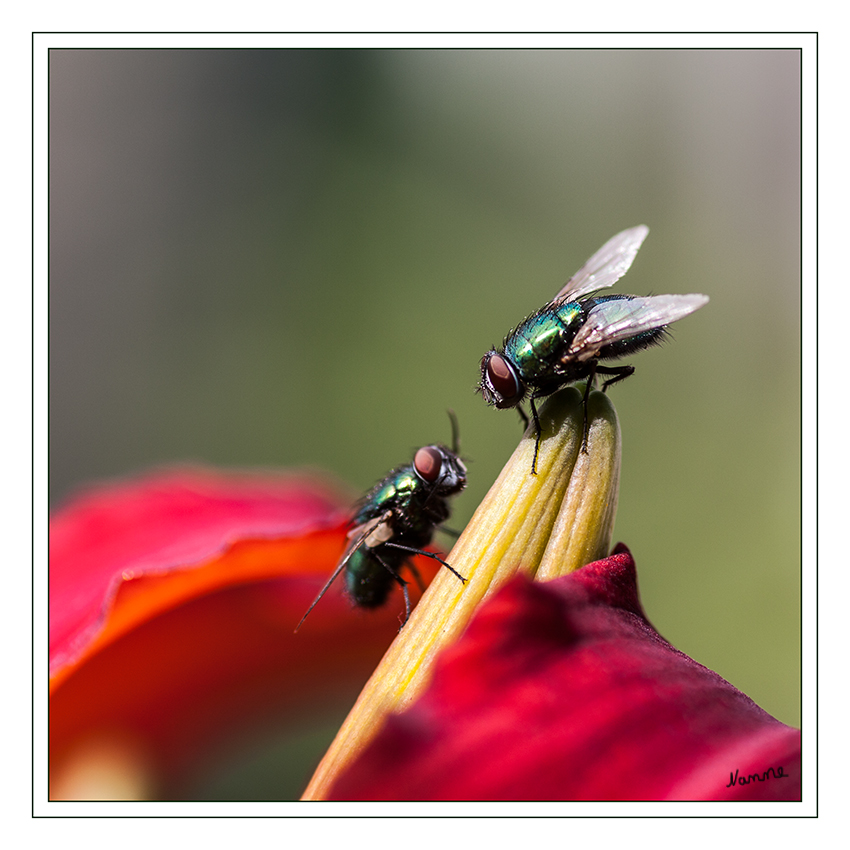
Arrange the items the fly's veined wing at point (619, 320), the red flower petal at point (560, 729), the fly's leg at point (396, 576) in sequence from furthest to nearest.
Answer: the fly's leg at point (396, 576)
the fly's veined wing at point (619, 320)
the red flower petal at point (560, 729)

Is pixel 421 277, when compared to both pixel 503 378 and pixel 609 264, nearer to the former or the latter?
pixel 609 264

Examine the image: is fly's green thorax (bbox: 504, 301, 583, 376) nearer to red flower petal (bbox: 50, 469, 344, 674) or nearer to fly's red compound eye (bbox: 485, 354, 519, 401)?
fly's red compound eye (bbox: 485, 354, 519, 401)

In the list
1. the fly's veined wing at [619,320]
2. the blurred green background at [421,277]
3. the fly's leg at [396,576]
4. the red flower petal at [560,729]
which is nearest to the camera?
the red flower petal at [560,729]

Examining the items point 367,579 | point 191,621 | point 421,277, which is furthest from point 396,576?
point 421,277

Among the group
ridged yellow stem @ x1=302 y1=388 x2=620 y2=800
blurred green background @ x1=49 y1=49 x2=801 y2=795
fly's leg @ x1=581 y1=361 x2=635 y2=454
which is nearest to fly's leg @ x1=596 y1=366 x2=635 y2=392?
fly's leg @ x1=581 y1=361 x2=635 y2=454

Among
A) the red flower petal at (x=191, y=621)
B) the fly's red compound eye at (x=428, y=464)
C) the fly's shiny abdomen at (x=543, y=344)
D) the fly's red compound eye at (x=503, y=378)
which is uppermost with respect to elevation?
the fly's shiny abdomen at (x=543, y=344)
